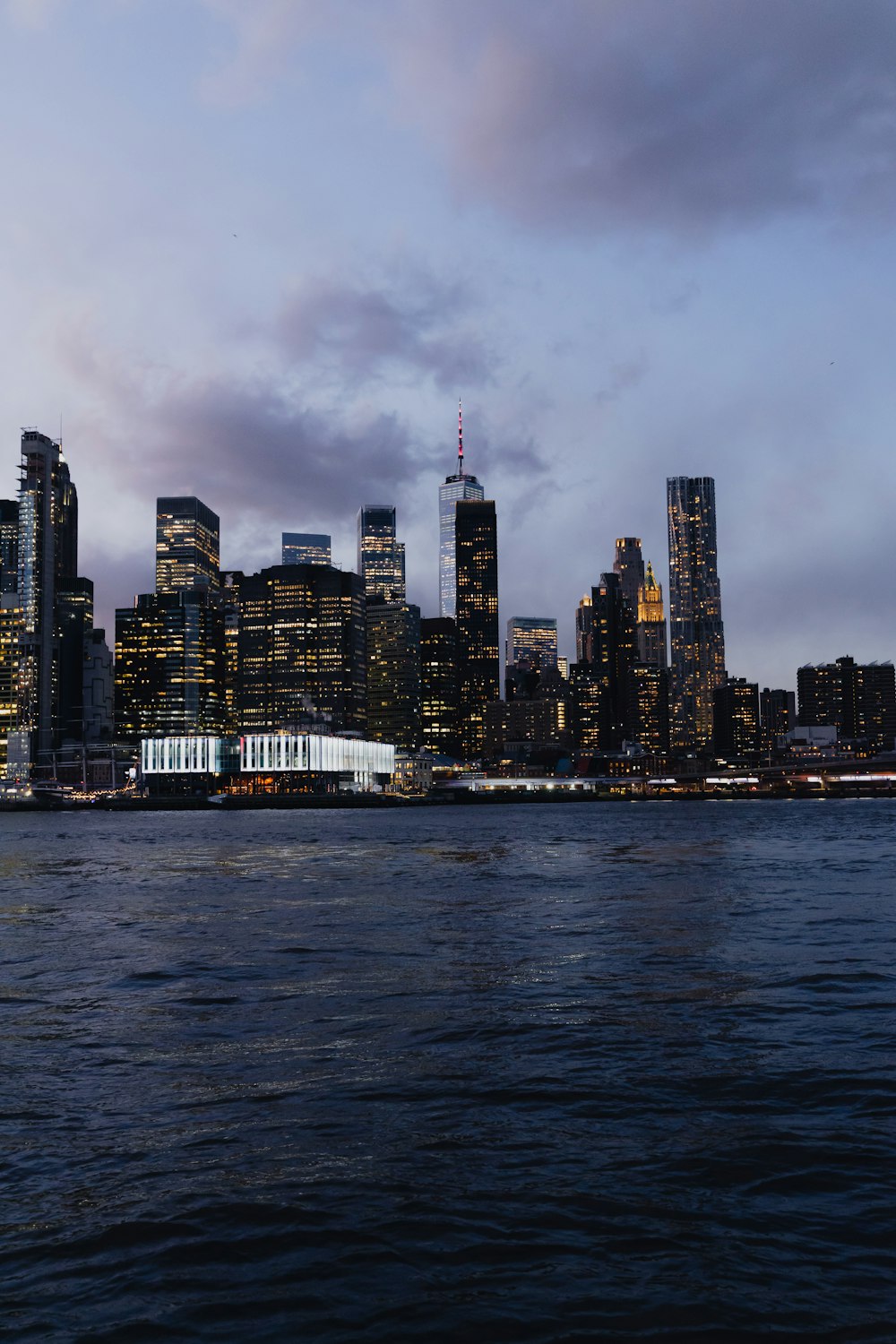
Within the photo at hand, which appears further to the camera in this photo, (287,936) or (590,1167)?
(287,936)

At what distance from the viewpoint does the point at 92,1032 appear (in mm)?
20906

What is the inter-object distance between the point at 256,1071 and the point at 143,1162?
426cm

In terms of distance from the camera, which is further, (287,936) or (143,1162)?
(287,936)

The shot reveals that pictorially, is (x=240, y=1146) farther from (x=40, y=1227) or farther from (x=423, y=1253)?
(x=423, y=1253)

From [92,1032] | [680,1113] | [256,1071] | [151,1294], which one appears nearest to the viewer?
[151,1294]

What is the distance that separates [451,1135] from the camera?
1444 centimetres

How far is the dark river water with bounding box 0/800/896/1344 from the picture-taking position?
9758 millimetres

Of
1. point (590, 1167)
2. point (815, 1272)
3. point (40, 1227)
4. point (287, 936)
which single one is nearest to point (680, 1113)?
point (590, 1167)

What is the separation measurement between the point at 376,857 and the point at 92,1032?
60820 mm

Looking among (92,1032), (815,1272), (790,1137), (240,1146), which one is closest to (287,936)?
(92,1032)

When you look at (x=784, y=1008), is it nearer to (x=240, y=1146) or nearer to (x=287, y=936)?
(x=240, y=1146)

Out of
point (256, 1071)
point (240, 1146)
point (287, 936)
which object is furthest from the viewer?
point (287, 936)

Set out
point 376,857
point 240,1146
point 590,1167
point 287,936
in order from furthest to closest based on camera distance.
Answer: point 376,857, point 287,936, point 240,1146, point 590,1167

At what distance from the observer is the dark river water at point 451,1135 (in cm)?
976
